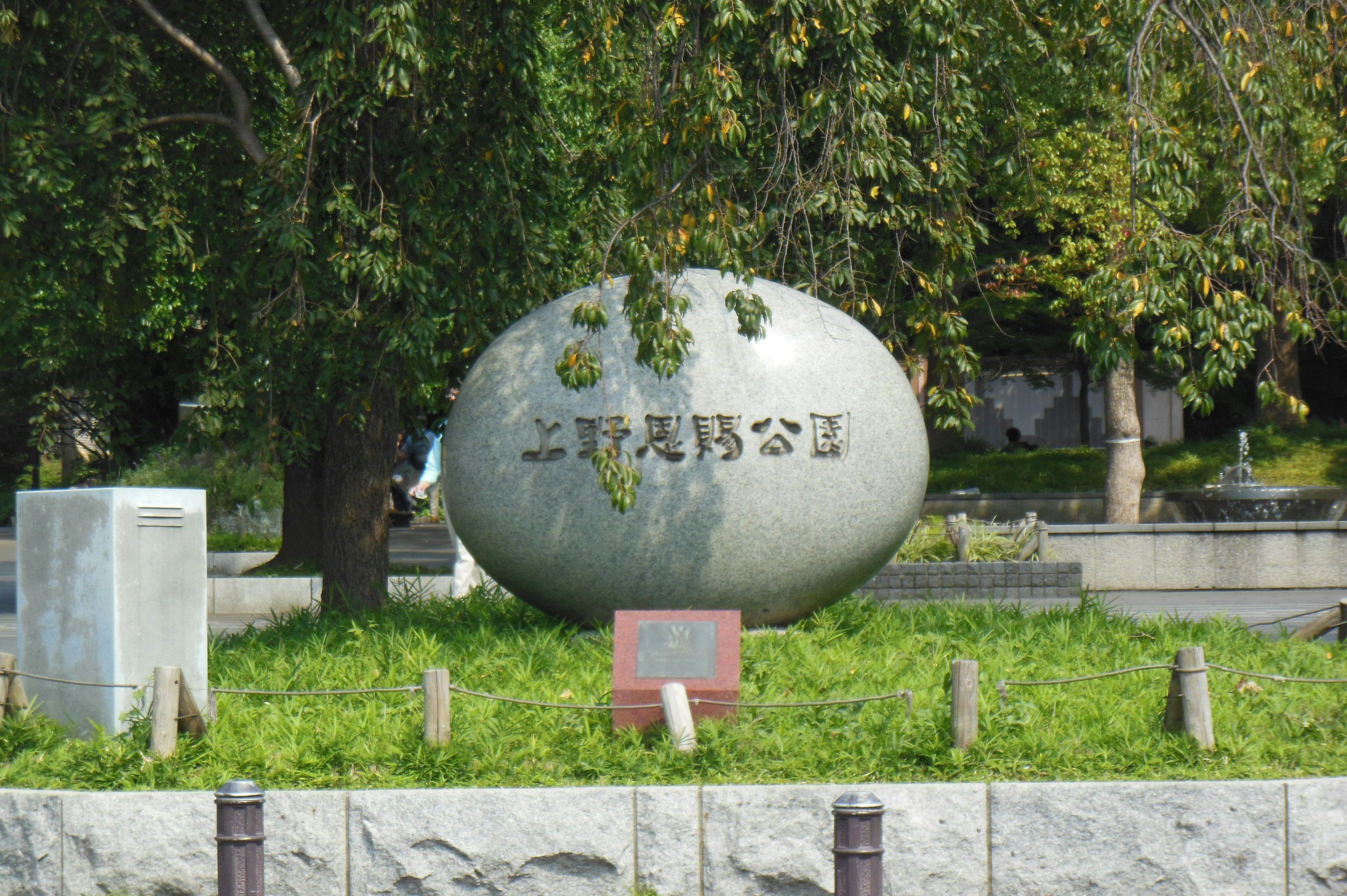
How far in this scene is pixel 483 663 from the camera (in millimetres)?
8047

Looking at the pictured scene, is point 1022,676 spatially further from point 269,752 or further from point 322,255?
point 322,255

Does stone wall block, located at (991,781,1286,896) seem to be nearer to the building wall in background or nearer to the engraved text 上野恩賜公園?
the engraved text 上野恩賜公園

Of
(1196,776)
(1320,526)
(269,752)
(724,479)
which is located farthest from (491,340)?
(1320,526)

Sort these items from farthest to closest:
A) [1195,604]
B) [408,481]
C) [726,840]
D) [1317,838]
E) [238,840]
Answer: [408,481] < [1195,604] < [726,840] < [1317,838] < [238,840]

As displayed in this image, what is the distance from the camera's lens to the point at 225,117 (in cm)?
1164

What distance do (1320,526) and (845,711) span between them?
1263 cm

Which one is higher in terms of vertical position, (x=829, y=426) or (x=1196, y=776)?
(x=829, y=426)

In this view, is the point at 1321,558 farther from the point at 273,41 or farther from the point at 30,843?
the point at 30,843

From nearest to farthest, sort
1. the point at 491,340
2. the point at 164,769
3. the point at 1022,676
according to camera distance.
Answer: the point at 164,769 → the point at 1022,676 → the point at 491,340

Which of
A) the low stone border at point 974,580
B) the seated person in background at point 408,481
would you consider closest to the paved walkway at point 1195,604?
the low stone border at point 974,580

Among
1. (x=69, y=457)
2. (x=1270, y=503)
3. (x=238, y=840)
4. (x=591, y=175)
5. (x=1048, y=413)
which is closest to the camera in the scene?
(x=238, y=840)

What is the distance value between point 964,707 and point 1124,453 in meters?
15.1

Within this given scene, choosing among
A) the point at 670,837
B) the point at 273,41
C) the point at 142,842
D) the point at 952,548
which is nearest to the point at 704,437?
the point at 670,837

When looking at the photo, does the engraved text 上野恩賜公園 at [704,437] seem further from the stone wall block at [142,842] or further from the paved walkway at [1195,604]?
the paved walkway at [1195,604]
